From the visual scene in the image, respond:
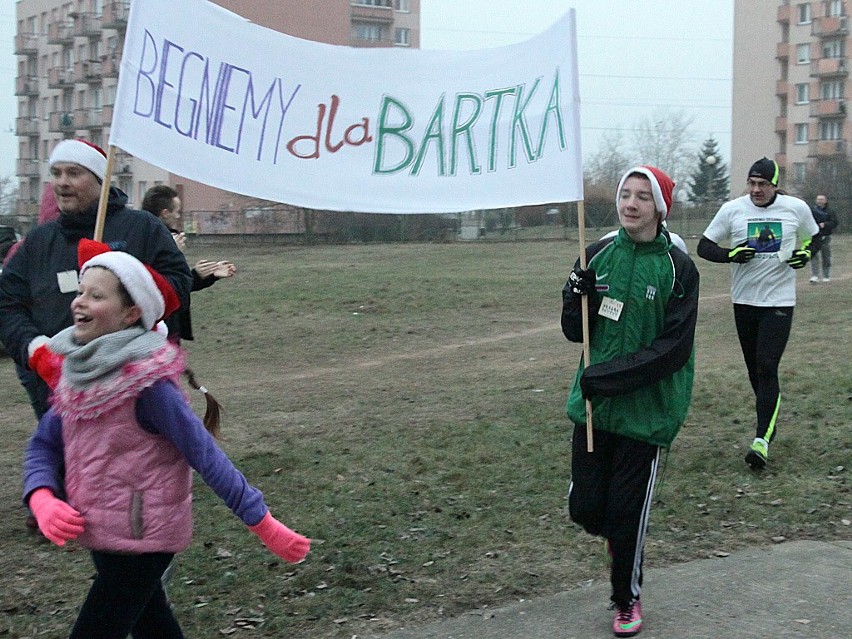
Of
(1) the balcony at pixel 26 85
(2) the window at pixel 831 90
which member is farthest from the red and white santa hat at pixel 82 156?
(1) the balcony at pixel 26 85

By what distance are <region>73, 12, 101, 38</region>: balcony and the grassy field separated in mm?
62979

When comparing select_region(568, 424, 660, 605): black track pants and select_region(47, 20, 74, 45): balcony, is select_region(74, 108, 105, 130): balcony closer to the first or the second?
select_region(47, 20, 74, 45): balcony

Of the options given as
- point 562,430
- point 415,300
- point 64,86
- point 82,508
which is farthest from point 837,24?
point 82,508

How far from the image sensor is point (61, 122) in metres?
76.3

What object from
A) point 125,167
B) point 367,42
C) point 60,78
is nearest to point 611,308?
point 125,167

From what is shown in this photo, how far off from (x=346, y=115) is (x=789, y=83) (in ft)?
277

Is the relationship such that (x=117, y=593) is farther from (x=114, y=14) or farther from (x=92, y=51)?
(x=92, y=51)

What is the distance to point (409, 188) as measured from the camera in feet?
18.0

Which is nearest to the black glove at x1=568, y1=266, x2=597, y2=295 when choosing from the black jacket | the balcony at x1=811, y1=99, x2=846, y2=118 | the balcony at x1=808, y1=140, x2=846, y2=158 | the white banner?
the white banner

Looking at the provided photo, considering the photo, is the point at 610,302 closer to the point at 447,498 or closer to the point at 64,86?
the point at 447,498

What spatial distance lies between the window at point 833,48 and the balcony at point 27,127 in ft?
185

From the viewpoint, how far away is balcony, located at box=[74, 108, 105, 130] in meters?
74.4

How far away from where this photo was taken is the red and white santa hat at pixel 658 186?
486cm

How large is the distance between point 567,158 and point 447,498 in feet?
7.99
